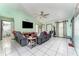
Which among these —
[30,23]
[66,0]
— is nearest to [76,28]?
[66,0]

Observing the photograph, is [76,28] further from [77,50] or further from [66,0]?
[66,0]

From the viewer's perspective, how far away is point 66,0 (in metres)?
1.91

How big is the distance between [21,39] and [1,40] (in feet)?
1.40

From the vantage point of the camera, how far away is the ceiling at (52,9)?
1.93m

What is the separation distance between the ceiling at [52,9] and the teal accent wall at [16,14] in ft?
0.38

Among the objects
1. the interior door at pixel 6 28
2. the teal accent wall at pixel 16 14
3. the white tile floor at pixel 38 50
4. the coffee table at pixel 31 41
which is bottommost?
the white tile floor at pixel 38 50

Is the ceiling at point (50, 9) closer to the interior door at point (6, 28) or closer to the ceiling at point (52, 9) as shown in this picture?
the ceiling at point (52, 9)

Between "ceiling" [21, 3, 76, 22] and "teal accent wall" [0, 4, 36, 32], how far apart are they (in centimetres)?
11

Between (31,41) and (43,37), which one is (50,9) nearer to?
(43,37)

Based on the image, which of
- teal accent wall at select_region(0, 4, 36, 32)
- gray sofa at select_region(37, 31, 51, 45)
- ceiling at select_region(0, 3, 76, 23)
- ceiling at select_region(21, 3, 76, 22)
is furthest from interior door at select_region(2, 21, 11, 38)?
gray sofa at select_region(37, 31, 51, 45)

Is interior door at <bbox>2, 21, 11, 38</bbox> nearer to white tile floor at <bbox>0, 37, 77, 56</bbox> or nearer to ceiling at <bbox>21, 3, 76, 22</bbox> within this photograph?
white tile floor at <bbox>0, 37, 77, 56</bbox>

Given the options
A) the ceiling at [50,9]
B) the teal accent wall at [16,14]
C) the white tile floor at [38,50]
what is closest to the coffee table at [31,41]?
the white tile floor at [38,50]

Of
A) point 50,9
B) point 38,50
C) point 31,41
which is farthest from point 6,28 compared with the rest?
point 50,9

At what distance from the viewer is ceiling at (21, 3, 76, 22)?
193 cm
